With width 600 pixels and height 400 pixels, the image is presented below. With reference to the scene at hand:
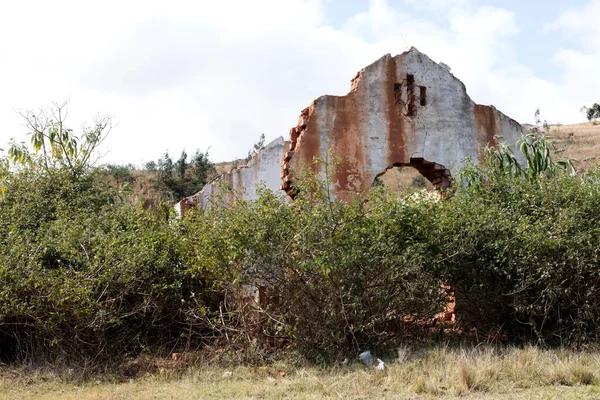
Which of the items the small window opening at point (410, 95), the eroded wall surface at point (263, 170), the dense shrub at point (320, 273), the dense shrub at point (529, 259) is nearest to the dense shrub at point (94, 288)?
the dense shrub at point (320, 273)

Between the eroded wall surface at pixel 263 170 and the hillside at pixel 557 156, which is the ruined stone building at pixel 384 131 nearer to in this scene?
the eroded wall surface at pixel 263 170

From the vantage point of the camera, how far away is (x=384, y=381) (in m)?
7.17

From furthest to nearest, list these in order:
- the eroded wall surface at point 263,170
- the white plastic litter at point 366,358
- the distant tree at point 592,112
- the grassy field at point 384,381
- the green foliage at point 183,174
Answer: the distant tree at point 592,112 < the green foliage at point 183,174 < the eroded wall surface at point 263,170 < the white plastic litter at point 366,358 < the grassy field at point 384,381

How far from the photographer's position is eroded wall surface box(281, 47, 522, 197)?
10742 millimetres

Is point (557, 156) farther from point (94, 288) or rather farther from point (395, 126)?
point (94, 288)

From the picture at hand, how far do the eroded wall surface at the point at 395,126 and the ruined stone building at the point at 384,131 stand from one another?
0.7 inches

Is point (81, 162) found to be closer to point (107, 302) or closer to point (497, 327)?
point (107, 302)

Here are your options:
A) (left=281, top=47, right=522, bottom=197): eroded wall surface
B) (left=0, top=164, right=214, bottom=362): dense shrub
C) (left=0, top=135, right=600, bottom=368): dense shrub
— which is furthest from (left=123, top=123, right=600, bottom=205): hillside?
(left=0, top=135, right=600, bottom=368): dense shrub

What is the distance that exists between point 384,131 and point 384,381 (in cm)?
507

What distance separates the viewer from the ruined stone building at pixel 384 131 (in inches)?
423

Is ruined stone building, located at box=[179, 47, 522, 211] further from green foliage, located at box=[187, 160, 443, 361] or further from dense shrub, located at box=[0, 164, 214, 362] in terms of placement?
green foliage, located at box=[187, 160, 443, 361]

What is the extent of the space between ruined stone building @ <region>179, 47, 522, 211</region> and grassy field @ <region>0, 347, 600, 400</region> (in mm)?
3411

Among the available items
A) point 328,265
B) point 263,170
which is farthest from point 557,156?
point 328,265

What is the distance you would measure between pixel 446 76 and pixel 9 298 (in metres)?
7.99
